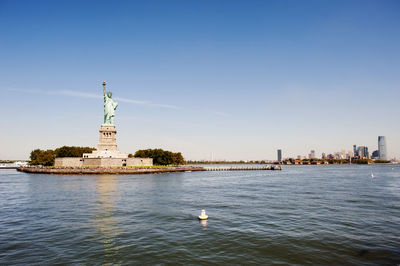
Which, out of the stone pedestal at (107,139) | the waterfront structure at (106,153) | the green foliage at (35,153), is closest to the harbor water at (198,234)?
the waterfront structure at (106,153)

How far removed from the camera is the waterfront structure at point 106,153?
86.5 metres

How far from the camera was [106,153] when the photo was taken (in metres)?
87.7

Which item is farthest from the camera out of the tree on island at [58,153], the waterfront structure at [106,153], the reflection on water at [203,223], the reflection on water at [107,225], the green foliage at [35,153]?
the green foliage at [35,153]

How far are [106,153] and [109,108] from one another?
17.4 metres

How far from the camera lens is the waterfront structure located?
284ft

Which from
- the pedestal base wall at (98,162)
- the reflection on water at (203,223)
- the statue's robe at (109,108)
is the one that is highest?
the statue's robe at (109,108)

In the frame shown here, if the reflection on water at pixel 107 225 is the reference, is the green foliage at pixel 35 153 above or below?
above

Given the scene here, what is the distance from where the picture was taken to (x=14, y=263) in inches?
472

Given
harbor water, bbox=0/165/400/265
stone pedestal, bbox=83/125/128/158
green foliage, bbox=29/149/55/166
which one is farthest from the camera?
green foliage, bbox=29/149/55/166

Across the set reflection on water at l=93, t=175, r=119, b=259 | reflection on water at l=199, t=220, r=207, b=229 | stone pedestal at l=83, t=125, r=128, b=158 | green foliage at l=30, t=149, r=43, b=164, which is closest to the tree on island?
green foliage at l=30, t=149, r=43, b=164

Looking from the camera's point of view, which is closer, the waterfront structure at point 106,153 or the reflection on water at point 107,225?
the reflection on water at point 107,225

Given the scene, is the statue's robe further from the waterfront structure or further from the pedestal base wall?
the pedestal base wall

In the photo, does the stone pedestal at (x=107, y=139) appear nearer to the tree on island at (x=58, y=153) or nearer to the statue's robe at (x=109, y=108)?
the statue's robe at (x=109, y=108)

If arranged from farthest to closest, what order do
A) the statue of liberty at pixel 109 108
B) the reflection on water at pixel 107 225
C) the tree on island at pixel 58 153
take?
1. the tree on island at pixel 58 153
2. the statue of liberty at pixel 109 108
3. the reflection on water at pixel 107 225
